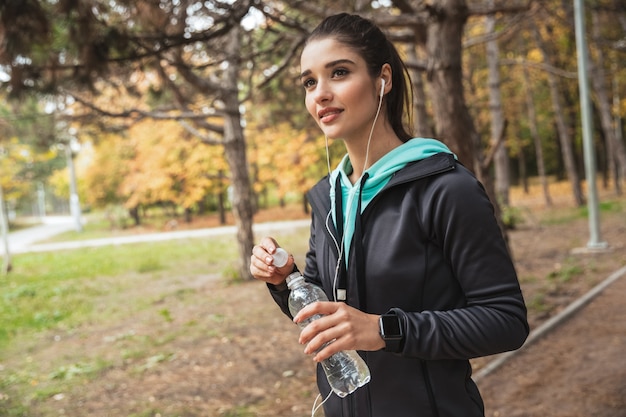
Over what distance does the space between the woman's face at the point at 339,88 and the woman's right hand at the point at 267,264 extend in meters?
0.35

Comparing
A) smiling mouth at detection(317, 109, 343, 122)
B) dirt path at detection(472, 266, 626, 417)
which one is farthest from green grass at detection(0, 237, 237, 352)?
smiling mouth at detection(317, 109, 343, 122)

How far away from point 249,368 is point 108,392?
141 cm

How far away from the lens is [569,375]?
191 inches

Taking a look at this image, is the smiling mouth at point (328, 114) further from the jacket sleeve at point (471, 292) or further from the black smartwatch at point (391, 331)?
the black smartwatch at point (391, 331)

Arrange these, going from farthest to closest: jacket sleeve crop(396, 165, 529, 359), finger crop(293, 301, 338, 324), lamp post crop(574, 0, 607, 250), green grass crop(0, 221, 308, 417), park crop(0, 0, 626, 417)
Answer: lamp post crop(574, 0, 607, 250) → green grass crop(0, 221, 308, 417) → park crop(0, 0, 626, 417) → jacket sleeve crop(396, 165, 529, 359) → finger crop(293, 301, 338, 324)

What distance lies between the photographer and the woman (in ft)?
4.48

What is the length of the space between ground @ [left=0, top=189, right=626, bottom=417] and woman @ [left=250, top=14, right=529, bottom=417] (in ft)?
10.4

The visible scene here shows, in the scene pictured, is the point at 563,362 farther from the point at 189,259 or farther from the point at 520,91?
the point at 520,91

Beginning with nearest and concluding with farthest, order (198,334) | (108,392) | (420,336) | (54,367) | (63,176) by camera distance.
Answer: (420,336), (108,392), (54,367), (198,334), (63,176)

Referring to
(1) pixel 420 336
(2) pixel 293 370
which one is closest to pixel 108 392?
(2) pixel 293 370

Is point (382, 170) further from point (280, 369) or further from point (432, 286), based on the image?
point (280, 369)

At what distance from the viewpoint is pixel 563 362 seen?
5.17 meters

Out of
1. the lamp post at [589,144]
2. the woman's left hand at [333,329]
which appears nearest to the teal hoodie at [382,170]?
the woman's left hand at [333,329]

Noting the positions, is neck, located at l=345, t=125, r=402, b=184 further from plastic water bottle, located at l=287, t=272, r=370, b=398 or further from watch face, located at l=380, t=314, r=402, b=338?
watch face, located at l=380, t=314, r=402, b=338
